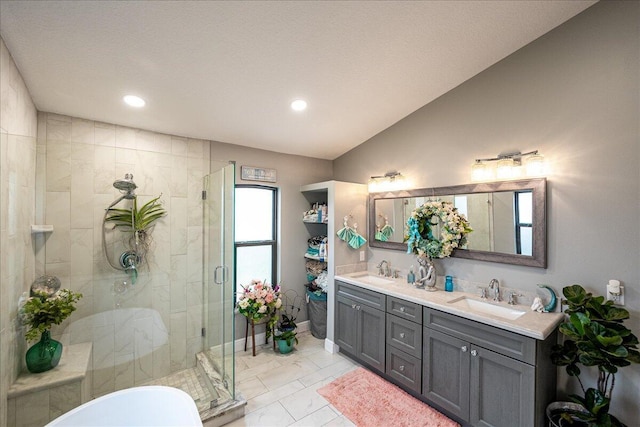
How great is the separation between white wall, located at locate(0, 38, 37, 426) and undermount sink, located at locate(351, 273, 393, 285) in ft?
8.87

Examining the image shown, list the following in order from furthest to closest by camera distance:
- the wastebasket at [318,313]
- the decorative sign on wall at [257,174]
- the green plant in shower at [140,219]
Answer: the wastebasket at [318,313], the decorative sign on wall at [257,174], the green plant in shower at [140,219]

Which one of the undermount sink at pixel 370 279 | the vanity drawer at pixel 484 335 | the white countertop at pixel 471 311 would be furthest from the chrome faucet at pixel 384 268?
the vanity drawer at pixel 484 335

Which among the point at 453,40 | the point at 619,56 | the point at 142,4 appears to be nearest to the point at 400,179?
the point at 453,40

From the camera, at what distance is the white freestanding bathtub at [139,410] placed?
5.16ft

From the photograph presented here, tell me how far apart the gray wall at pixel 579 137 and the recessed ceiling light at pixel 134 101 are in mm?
2868

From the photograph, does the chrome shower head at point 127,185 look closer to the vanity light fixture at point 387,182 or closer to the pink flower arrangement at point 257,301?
the pink flower arrangement at point 257,301

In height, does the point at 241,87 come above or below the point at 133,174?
above

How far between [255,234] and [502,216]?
2711 mm

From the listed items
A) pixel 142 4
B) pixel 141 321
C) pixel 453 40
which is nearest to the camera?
pixel 142 4

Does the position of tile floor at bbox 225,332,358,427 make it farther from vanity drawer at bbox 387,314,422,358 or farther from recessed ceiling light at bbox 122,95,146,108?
recessed ceiling light at bbox 122,95,146,108

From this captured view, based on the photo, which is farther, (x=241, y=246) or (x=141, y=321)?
(x=241, y=246)

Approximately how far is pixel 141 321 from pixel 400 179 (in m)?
3.00

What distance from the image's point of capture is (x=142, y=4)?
1.41 meters

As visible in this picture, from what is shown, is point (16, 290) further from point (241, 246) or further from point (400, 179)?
point (400, 179)
